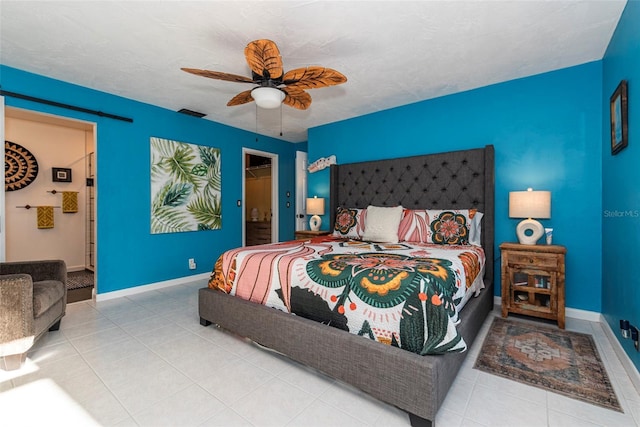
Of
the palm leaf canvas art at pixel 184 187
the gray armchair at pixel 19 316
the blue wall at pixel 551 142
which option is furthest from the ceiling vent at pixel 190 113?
the blue wall at pixel 551 142

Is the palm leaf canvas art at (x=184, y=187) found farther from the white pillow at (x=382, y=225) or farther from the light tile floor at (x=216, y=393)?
the white pillow at (x=382, y=225)

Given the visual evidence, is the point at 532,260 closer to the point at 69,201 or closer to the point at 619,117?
the point at 619,117

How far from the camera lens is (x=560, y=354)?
2098 millimetres

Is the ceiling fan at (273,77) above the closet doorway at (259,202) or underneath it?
above

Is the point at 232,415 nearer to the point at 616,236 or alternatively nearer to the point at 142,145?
the point at 616,236

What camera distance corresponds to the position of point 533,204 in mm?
2674

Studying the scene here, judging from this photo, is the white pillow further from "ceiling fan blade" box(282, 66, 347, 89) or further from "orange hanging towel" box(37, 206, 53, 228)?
"orange hanging towel" box(37, 206, 53, 228)

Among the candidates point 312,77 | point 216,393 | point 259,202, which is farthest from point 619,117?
point 259,202

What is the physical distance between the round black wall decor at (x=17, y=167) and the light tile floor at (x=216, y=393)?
3.21m

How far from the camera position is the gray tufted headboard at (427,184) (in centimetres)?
316

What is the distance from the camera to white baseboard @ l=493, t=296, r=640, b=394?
176cm

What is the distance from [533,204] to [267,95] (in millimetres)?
2560

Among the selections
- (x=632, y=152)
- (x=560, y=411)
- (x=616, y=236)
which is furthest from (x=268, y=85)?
(x=616, y=236)

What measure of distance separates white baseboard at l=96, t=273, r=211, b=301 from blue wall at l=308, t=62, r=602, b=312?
3754 millimetres
